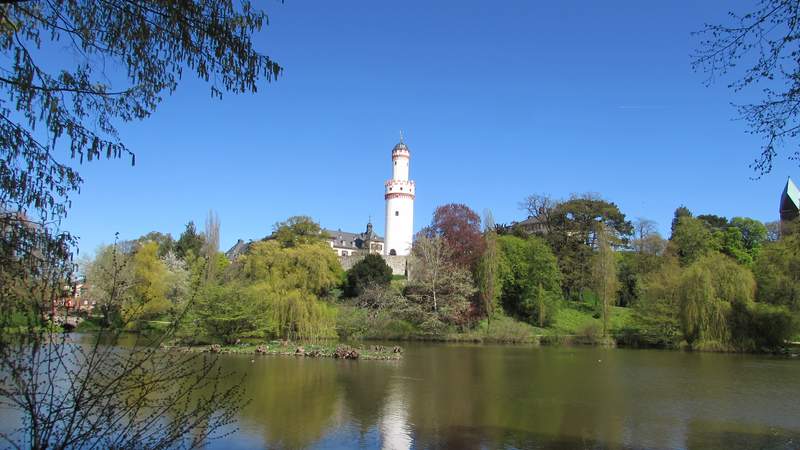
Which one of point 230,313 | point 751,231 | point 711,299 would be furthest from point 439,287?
point 751,231

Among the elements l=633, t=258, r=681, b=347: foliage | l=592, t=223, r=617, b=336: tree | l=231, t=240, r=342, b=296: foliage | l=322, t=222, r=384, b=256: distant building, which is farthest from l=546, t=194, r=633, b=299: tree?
l=322, t=222, r=384, b=256: distant building

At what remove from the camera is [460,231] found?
44.2 m

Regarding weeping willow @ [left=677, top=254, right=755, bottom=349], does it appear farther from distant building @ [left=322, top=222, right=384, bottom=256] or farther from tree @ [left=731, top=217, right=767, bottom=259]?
distant building @ [left=322, top=222, right=384, bottom=256]

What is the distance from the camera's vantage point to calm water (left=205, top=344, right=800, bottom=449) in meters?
10.3

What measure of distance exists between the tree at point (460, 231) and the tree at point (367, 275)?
492 cm

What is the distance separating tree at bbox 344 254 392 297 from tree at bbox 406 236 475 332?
3.65 m

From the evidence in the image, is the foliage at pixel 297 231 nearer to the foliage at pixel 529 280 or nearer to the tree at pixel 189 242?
the tree at pixel 189 242

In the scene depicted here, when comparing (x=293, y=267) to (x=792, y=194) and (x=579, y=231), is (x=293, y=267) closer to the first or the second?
(x=579, y=231)

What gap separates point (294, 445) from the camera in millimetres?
9469

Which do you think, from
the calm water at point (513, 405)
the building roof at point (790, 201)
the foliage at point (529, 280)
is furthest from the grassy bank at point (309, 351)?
the building roof at point (790, 201)

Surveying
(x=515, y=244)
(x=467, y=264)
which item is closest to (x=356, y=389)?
(x=467, y=264)

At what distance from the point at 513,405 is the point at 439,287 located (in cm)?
2482

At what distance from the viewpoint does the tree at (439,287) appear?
3694 cm

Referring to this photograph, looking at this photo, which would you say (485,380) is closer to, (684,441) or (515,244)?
(684,441)
